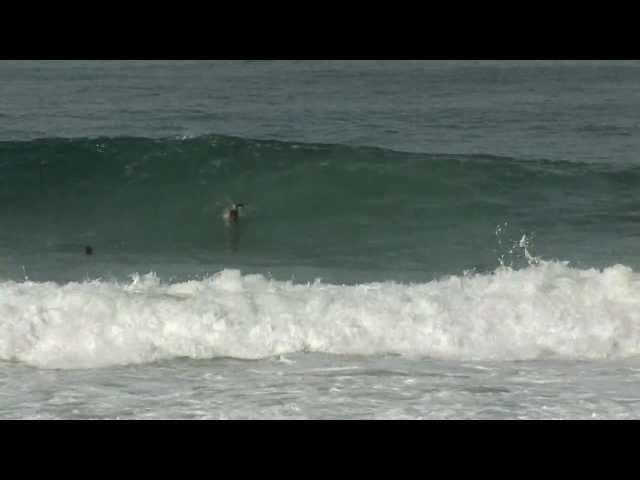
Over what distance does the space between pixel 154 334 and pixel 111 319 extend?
24.2 inches

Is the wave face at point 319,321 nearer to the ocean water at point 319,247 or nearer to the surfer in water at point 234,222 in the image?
the ocean water at point 319,247

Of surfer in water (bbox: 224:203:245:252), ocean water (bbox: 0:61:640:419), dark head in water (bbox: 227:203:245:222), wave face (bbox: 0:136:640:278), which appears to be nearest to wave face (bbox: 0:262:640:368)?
ocean water (bbox: 0:61:640:419)

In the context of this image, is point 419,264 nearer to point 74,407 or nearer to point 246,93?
point 74,407

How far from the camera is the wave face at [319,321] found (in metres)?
11.7

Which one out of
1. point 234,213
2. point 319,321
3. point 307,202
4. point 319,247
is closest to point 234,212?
point 234,213

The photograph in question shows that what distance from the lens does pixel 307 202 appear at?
A: 18484 mm

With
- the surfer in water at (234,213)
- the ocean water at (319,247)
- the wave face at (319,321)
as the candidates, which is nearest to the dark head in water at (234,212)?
the surfer in water at (234,213)

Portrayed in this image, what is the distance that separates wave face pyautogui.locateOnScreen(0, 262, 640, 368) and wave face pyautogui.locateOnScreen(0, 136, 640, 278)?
2.84m

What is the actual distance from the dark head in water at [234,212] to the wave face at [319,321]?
4662mm

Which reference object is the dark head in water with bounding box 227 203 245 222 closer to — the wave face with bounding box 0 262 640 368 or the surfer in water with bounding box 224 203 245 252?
the surfer in water with bounding box 224 203 245 252

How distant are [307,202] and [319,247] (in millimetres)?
1895

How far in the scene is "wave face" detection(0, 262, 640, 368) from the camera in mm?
11713

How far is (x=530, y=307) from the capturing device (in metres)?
12.5

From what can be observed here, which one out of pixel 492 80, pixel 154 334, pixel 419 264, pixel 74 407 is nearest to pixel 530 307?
pixel 419 264
